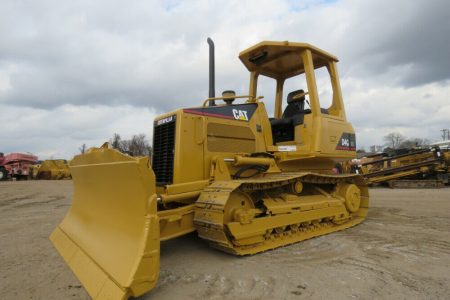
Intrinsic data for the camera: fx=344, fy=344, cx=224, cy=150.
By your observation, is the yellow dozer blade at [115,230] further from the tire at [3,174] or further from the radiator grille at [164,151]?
the tire at [3,174]

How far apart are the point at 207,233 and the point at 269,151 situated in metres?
2.12

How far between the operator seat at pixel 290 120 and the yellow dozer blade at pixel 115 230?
3.39m

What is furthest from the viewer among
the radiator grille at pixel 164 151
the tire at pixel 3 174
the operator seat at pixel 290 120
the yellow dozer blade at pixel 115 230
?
the tire at pixel 3 174

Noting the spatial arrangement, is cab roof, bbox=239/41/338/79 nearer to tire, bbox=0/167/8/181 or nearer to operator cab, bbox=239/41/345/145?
operator cab, bbox=239/41/345/145

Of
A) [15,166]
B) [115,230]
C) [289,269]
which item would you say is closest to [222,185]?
[289,269]

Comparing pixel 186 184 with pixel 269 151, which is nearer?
pixel 186 184

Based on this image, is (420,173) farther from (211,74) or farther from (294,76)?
(211,74)

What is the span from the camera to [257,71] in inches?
281

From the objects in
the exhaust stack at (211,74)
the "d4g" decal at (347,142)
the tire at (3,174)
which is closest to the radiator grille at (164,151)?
the exhaust stack at (211,74)

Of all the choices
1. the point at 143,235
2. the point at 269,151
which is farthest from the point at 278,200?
the point at 143,235

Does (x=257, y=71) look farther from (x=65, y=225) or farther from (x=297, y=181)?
(x=65, y=225)

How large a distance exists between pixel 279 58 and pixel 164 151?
→ 296 centimetres

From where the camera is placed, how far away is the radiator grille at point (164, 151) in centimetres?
511

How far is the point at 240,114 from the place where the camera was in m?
5.72
